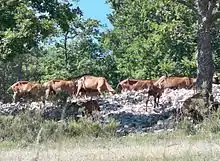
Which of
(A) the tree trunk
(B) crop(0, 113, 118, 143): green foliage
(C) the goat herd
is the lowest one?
(B) crop(0, 113, 118, 143): green foliage

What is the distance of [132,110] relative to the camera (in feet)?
82.0

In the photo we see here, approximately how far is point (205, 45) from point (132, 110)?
409 cm

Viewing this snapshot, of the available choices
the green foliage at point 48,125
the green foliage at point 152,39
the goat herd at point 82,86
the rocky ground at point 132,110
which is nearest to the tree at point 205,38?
the rocky ground at point 132,110

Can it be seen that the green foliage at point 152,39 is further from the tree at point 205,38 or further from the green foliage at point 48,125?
the green foliage at point 48,125

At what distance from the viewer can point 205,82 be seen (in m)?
23.2

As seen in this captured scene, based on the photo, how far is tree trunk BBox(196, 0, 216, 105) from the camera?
2284 centimetres

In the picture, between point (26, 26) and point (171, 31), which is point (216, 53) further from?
point (26, 26)

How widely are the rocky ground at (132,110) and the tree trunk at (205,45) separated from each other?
135 cm

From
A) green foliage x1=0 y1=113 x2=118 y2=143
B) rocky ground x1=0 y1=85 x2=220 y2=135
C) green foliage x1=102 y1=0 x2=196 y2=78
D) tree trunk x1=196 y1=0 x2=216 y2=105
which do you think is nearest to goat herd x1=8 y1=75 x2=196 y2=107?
rocky ground x1=0 y1=85 x2=220 y2=135

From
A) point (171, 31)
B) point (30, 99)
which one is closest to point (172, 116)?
point (30, 99)

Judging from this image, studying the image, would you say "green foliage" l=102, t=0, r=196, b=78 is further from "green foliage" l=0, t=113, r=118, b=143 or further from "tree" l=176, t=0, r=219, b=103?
"green foliage" l=0, t=113, r=118, b=143

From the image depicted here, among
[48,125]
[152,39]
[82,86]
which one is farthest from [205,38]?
[152,39]

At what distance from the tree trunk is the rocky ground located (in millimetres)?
1352

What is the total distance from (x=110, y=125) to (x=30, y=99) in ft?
47.2
